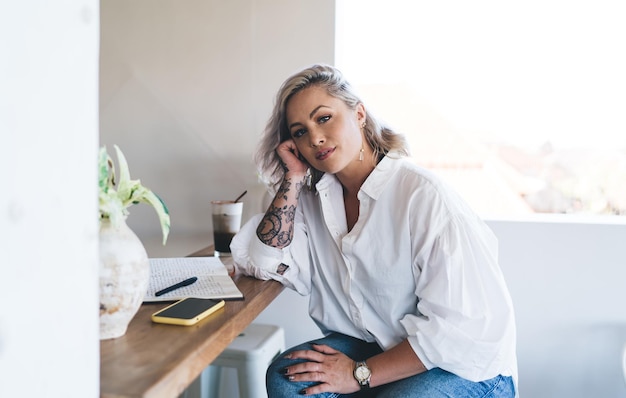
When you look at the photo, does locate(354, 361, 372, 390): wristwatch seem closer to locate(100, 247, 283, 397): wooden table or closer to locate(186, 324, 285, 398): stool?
locate(100, 247, 283, 397): wooden table

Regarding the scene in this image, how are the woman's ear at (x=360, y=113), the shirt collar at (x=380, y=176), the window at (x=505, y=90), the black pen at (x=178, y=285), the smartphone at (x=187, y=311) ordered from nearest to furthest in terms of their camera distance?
the smartphone at (x=187, y=311) < the black pen at (x=178, y=285) < the shirt collar at (x=380, y=176) < the woman's ear at (x=360, y=113) < the window at (x=505, y=90)

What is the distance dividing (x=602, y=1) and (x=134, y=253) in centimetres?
170

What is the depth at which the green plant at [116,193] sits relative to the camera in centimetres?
64

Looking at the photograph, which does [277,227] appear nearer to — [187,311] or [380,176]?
[380,176]

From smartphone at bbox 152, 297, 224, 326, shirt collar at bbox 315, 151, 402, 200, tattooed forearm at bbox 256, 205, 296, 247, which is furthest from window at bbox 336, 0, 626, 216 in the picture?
smartphone at bbox 152, 297, 224, 326

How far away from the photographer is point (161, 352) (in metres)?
0.64

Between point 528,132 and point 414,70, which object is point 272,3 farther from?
point 528,132

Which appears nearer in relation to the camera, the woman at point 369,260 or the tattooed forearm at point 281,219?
the woman at point 369,260

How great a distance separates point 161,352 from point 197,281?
41 centimetres
